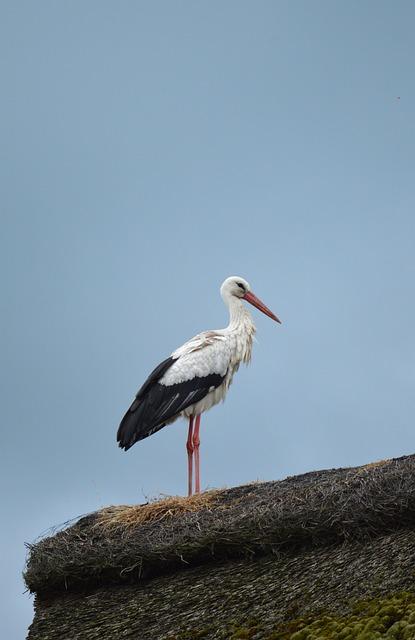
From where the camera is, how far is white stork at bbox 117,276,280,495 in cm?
1293

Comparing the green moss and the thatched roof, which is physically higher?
the thatched roof

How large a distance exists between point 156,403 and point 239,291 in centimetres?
250

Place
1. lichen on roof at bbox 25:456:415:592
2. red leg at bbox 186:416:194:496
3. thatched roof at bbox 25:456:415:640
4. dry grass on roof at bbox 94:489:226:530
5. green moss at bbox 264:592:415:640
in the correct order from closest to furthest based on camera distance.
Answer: green moss at bbox 264:592:415:640, thatched roof at bbox 25:456:415:640, lichen on roof at bbox 25:456:415:592, dry grass on roof at bbox 94:489:226:530, red leg at bbox 186:416:194:496

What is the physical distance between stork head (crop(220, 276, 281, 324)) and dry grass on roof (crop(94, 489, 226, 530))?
4772mm

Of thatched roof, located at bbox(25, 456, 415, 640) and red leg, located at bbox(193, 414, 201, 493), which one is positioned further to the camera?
red leg, located at bbox(193, 414, 201, 493)

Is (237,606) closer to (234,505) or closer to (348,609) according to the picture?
(348,609)

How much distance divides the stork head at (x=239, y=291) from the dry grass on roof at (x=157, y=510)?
477 centimetres

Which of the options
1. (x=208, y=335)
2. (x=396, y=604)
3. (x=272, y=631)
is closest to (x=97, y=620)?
(x=272, y=631)

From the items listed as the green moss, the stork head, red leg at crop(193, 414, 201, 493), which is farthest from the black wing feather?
the green moss

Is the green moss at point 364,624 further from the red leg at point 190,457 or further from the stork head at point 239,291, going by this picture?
the stork head at point 239,291

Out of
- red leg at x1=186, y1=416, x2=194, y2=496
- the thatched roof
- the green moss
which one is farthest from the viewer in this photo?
red leg at x1=186, y1=416, x2=194, y2=496

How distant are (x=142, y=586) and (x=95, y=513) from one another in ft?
5.12

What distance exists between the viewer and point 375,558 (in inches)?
294

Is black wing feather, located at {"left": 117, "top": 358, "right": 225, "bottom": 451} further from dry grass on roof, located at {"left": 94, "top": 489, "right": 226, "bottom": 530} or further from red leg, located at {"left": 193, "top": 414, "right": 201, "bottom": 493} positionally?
dry grass on roof, located at {"left": 94, "top": 489, "right": 226, "bottom": 530}
